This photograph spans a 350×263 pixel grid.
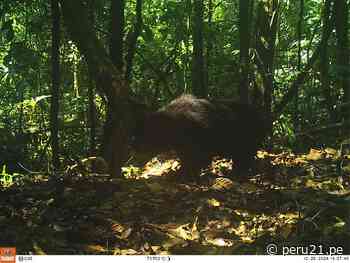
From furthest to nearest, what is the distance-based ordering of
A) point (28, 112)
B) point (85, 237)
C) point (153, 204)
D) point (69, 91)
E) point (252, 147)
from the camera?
point (69, 91) → point (28, 112) → point (252, 147) → point (153, 204) → point (85, 237)

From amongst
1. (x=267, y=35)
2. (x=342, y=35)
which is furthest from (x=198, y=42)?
(x=342, y=35)

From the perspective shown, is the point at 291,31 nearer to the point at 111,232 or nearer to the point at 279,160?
the point at 279,160

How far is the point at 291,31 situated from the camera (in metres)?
10.5

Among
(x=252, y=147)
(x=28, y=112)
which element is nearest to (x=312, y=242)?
(x=252, y=147)

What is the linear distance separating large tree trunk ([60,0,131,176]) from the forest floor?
1.51 ft

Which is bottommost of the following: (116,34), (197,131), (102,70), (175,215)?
(175,215)

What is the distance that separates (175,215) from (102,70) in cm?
141

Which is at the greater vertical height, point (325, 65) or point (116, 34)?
point (116, 34)

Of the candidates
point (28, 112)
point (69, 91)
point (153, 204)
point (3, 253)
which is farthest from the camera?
point (69, 91)

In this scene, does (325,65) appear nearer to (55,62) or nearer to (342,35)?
(342,35)

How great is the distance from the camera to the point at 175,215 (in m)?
3.88

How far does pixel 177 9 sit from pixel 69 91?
4.05 metres

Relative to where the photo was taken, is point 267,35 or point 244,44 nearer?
point 244,44

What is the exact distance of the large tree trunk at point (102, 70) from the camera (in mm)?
4445
